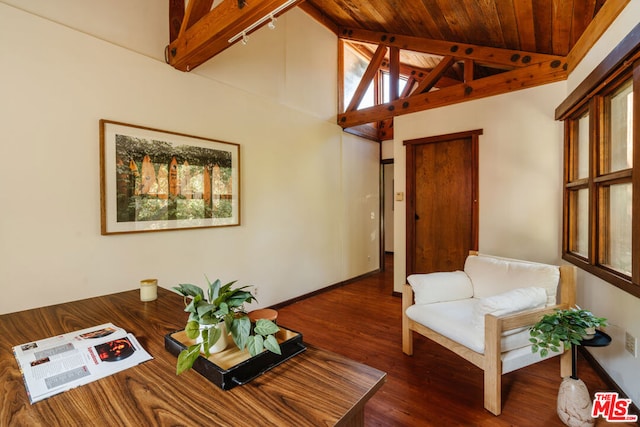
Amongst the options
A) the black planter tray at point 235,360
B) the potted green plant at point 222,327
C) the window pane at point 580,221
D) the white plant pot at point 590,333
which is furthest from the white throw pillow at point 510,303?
the potted green plant at point 222,327

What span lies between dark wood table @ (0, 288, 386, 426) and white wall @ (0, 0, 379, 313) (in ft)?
3.56

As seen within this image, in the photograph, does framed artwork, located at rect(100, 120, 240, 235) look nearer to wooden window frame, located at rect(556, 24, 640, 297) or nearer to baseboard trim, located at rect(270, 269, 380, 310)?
baseboard trim, located at rect(270, 269, 380, 310)

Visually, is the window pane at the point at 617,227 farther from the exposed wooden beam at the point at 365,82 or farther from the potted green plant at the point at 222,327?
the exposed wooden beam at the point at 365,82

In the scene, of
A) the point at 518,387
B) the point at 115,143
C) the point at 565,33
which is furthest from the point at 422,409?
the point at 565,33

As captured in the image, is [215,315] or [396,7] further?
[396,7]

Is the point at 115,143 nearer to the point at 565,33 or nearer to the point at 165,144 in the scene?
the point at 165,144

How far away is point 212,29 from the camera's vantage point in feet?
6.64

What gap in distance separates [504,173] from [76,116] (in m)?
3.87

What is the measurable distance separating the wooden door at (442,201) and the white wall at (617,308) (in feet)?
3.91

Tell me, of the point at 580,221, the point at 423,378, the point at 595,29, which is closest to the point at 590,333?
the point at 423,378

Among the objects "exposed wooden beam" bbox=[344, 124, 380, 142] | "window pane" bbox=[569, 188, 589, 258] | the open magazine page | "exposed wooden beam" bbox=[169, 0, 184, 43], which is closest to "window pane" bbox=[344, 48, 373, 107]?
"exposed wooden beam" bbox=[344, 124, 380, 142]

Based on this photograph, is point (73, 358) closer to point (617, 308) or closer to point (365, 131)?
point (617, 308)

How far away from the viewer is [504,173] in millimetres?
3160

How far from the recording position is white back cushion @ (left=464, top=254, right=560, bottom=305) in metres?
1.98
